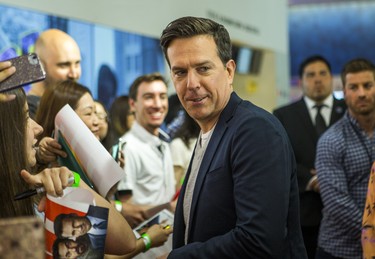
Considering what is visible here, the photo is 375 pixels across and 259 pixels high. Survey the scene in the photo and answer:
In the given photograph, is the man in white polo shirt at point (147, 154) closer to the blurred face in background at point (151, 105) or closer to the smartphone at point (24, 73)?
the blurred face in background at point (151, 105)

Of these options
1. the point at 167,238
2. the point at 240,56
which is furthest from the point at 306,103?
the point at 240,56

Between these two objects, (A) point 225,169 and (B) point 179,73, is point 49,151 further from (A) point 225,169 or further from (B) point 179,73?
(A) point 225,169

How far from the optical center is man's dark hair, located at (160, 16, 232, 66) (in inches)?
73.5

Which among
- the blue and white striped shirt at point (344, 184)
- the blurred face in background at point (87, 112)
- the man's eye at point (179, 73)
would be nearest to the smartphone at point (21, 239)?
the man's eye at point (179, 73)

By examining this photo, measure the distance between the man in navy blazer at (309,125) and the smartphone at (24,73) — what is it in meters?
3.00

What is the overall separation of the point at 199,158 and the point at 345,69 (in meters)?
2.37

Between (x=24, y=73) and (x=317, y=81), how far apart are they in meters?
4.03

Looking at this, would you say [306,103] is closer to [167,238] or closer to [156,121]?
[156,121]

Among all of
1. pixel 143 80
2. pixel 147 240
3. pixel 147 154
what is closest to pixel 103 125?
pixel 147 154

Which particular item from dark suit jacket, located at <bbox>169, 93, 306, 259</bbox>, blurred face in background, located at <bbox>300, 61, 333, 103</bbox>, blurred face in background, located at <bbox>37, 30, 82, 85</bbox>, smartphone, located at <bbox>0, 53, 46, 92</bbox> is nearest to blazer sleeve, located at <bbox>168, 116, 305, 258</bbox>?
dark suit jacket, located at <bbox>169, 93, 306, 259</bbox>

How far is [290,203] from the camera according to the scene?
72.6 inches

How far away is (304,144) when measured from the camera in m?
4.59

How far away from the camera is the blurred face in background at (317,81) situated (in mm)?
5051

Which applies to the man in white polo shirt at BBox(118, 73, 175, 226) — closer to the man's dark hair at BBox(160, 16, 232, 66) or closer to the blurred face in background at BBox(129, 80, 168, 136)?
the blurred face in background at BBox(129, 80, 168, 136)
